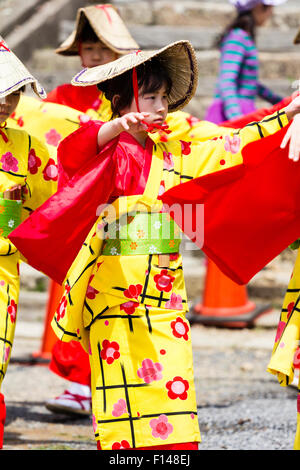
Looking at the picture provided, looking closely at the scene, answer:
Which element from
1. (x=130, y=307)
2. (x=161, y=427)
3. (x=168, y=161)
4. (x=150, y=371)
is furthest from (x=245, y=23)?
(x=161, y=427)

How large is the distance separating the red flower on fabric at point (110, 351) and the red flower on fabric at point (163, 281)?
0.25 metres

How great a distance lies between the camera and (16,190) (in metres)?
3.70

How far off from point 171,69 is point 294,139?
603mm

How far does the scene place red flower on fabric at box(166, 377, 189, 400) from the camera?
3.12 meters

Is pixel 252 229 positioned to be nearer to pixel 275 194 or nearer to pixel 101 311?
pixel 275 194

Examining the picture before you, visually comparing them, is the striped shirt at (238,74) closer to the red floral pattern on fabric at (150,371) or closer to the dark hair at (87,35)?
Answer: the dark hair at (87,35)

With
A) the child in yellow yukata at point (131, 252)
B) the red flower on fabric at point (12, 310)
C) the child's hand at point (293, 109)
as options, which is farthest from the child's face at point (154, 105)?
the red flower on fabric at point (12, 310)

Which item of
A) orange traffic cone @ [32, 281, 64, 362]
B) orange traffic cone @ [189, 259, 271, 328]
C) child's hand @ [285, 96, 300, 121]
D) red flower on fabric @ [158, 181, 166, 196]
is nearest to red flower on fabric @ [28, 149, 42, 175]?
red flower on fabric @ [158, 181, 166, 196]

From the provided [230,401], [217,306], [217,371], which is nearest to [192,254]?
[217,306]

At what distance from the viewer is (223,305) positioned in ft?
22.4

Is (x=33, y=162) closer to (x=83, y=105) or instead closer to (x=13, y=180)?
(x=13, y=180)

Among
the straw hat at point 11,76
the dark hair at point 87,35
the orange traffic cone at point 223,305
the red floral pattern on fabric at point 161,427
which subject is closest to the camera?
the red floral pattern on fabric at point 161,427

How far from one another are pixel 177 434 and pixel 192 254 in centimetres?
490

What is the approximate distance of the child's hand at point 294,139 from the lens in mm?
3045
